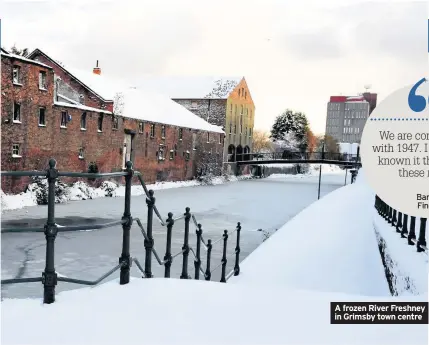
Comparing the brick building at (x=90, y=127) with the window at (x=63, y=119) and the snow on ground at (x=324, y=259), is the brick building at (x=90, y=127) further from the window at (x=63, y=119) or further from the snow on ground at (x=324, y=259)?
the snow on ground at (x=324, y=259)

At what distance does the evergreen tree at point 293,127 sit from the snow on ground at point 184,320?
4006 centimetres

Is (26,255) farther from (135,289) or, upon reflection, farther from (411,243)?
(411,243)

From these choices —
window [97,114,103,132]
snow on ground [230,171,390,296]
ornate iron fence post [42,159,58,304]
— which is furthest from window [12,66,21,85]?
ornate iron fence post [42,159,58,304]

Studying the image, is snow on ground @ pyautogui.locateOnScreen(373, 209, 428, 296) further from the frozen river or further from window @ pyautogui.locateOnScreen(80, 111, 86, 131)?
window @ pyautogui.locateOnScreen(80, 111, 86, 131)

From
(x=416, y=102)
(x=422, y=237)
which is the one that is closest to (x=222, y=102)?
(x=422, y=237)

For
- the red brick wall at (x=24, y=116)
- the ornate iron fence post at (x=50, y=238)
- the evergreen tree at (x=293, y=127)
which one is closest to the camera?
the ornate iron fence post at (x=50, y=238)

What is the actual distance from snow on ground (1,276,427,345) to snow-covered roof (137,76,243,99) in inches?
1611

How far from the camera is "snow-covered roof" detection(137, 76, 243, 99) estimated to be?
43.9m

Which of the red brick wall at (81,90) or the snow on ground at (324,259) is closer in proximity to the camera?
the snow on ground at (324,259)

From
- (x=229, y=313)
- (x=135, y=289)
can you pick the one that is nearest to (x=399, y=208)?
(x=229, y=313)

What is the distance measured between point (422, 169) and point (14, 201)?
63.5 feet

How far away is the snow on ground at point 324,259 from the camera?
6.29 metres

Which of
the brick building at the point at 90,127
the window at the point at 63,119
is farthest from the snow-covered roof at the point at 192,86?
the window at the point at 63,119

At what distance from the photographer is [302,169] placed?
179 feet
